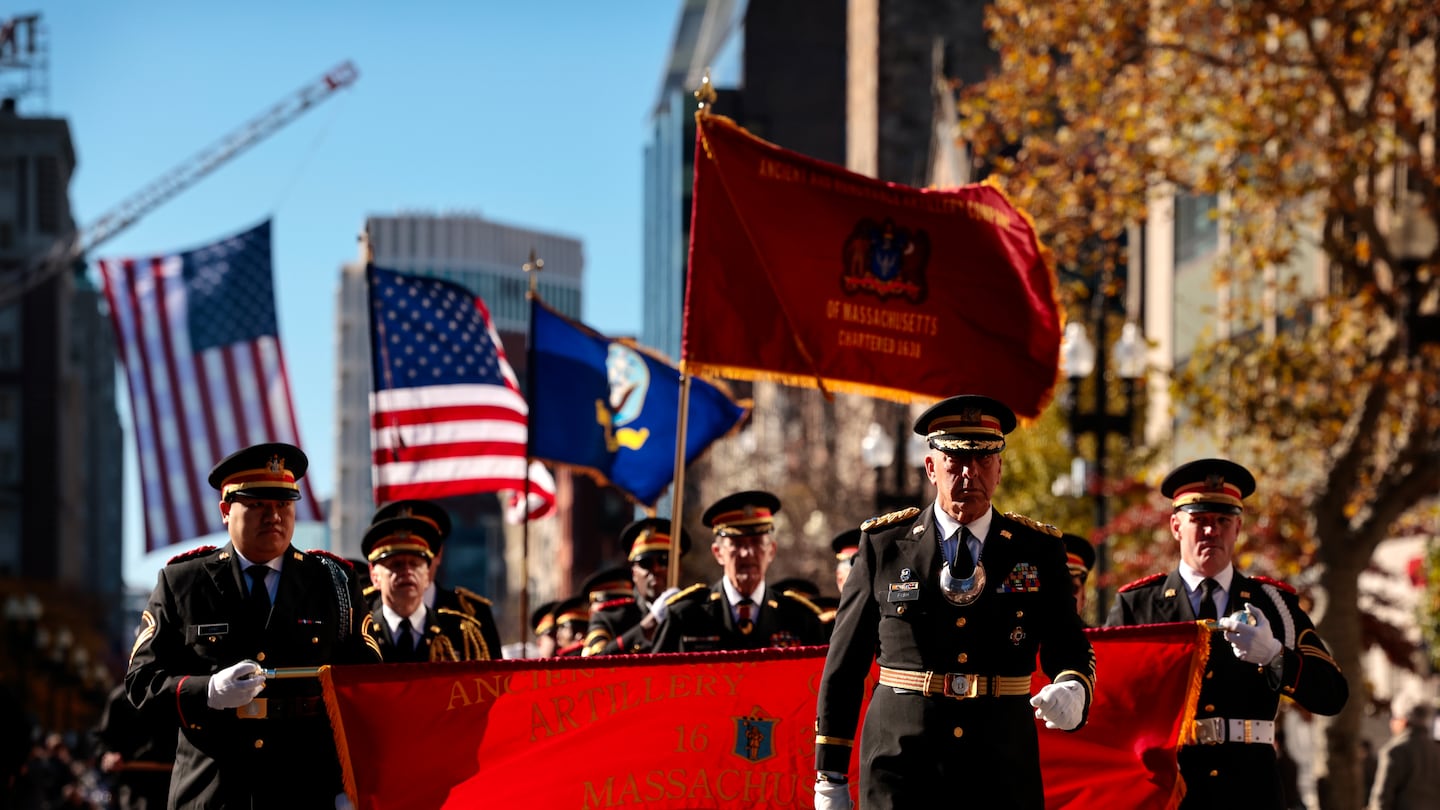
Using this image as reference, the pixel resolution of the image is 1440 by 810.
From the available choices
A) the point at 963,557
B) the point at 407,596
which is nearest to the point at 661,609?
the point at 407,596

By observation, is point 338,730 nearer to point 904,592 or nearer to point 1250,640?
point 904,592

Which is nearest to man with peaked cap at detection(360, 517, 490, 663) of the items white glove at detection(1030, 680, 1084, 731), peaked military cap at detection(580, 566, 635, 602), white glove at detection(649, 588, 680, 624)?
white glove at detection(649, 588, 680, 624)

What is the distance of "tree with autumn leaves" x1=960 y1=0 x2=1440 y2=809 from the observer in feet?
62.4

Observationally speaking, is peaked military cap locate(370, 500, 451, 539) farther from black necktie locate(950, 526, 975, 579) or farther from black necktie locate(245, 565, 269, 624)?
black necktie locate(950, 526, 975, 579)

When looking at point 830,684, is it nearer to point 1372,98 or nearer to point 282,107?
point 1372,98

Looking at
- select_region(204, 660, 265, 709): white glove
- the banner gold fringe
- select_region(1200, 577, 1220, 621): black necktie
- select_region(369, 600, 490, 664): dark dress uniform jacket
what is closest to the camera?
select_region(204, 660, 265, 709): white glove

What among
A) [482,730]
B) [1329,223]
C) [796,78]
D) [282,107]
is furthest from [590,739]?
[282,107]

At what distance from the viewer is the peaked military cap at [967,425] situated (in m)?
7.52

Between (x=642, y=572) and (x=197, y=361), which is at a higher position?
(x=197, y=361)

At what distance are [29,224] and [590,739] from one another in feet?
433

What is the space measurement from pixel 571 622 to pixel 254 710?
23.5 ft

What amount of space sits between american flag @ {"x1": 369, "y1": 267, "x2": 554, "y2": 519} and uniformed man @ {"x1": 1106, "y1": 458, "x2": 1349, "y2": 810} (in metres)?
7.51

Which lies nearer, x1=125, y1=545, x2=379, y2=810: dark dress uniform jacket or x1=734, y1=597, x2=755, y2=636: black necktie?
x1=125, y1=545, x2=379, y2=810: dark dress uniform jacket

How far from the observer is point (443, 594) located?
11898mm
